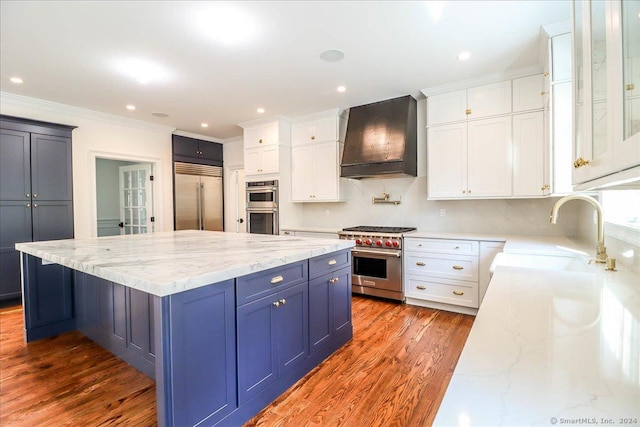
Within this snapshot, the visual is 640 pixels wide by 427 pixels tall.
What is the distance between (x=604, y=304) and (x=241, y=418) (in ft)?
5.77

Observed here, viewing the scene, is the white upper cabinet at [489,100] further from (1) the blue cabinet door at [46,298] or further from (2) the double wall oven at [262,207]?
(1) the blue cabinet door at [46,298]

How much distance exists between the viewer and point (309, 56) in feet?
9.53

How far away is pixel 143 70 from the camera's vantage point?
3164mm

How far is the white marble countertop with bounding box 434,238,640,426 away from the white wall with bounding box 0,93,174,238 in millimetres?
5187

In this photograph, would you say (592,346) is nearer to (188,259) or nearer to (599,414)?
(599,414)

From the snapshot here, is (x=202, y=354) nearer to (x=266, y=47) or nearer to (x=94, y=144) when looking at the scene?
(x=266, y=47)

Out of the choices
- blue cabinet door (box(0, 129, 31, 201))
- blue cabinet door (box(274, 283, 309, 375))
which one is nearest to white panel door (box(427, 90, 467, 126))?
blue cabinet door (box(274, 283, 309, 375))

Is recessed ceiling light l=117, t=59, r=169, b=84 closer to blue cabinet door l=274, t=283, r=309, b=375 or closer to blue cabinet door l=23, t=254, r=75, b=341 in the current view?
blue cabinet door l=23, t=254, r=75, b=341

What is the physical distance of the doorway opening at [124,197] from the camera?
215 inches

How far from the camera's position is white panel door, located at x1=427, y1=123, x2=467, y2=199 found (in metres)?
3.56

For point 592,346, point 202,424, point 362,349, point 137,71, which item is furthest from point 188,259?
point 137,71

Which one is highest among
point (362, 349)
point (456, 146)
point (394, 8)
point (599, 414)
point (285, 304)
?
point (394, 8)

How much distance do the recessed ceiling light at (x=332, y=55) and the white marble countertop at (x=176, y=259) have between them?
5.64 ft

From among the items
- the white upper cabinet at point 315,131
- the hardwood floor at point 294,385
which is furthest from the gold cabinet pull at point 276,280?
the white upper cabinet at point 315,131
